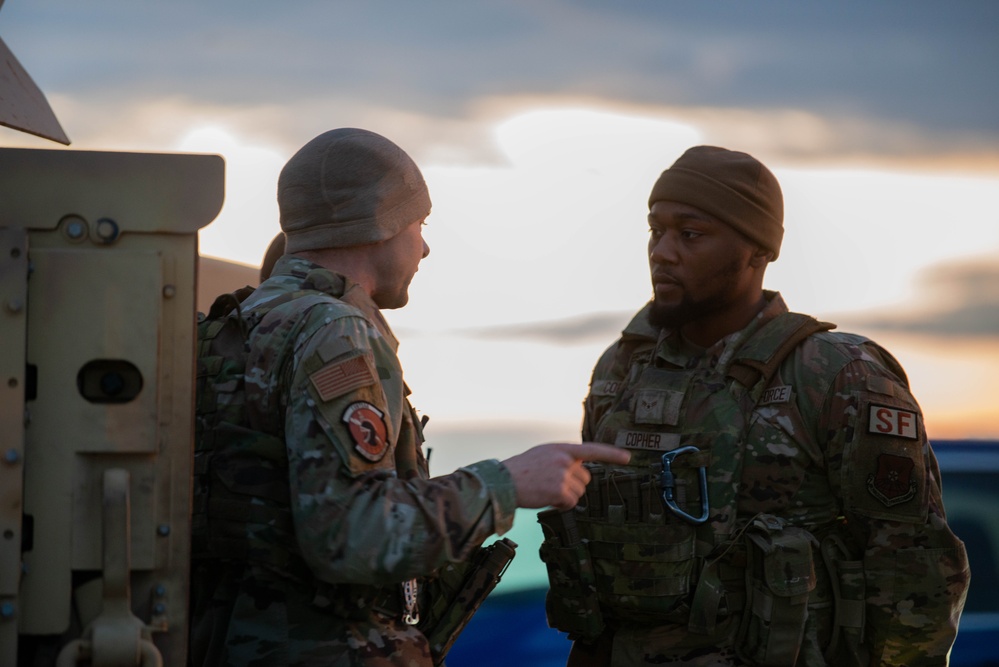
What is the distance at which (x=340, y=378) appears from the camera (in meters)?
2.64

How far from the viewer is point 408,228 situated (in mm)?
3195

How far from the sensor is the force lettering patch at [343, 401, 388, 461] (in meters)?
2.60

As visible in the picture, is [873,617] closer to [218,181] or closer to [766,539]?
[766,539]

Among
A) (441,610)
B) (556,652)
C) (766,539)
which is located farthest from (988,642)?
(441,610)

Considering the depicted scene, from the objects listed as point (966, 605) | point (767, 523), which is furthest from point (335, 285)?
point (966, 605)

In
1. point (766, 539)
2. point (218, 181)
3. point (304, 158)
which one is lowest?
point (766, 539)

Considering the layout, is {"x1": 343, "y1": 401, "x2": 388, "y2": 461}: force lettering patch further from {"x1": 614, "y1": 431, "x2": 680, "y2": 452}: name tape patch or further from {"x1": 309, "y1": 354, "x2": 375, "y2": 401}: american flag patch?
{"x1": 614, "y1": 431, "x2": 680, "y2": 452}: name tape patch

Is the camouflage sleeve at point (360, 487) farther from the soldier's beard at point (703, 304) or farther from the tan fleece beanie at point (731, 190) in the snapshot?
the tan fleece beanie at point (731, 190)

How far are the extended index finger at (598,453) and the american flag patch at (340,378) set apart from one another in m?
0.54

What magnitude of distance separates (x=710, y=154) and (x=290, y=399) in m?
2.04

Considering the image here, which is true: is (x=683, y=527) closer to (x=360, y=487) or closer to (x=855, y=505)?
(x=855, y=505)

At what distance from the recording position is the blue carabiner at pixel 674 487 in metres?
3.64

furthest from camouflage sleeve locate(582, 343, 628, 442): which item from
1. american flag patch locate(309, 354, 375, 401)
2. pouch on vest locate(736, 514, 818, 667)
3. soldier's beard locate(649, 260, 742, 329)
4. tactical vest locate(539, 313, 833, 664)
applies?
american flag patch locate(309, 354, 375, 401)

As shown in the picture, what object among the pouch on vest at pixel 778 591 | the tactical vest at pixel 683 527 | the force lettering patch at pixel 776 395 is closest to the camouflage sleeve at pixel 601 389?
the tactical vest at pixel 683 527
